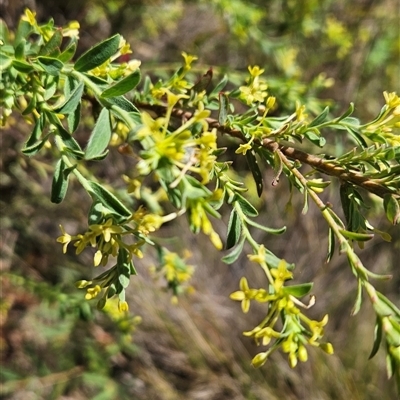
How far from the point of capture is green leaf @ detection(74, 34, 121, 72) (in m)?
0.90

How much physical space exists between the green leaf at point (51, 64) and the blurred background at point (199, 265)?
1.45 meters

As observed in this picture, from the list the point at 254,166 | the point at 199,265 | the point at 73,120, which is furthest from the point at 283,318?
the point at 199,265

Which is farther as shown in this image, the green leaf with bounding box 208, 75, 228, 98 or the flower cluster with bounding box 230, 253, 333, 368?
the green leaf with bounding box 208, 75, 228, 98

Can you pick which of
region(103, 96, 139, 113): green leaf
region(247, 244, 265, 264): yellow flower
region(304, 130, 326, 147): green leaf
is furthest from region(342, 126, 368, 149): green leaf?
region(103, 96, 139, 113): green leaf

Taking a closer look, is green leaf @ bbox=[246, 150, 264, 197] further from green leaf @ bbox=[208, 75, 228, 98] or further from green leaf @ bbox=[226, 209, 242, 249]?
green leaf @ bbox=[208, 75, 228, 98]

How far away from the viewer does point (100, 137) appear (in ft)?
2.73

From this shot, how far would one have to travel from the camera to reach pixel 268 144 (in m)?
0.98

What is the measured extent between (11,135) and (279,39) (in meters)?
1.48

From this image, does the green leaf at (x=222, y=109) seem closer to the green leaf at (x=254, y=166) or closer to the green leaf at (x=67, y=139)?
the green leaf at (x=254, y=166)

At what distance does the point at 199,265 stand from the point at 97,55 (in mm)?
3128

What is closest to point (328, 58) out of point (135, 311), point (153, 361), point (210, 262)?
point (210, 262)

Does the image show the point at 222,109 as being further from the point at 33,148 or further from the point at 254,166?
the point at 33,148

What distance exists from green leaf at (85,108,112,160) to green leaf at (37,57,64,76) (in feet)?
0.39

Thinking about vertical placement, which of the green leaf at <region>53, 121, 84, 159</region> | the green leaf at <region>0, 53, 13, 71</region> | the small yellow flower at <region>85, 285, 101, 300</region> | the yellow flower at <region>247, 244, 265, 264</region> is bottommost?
the small yellow flower at <region>85, 285, 101, 300</region>
